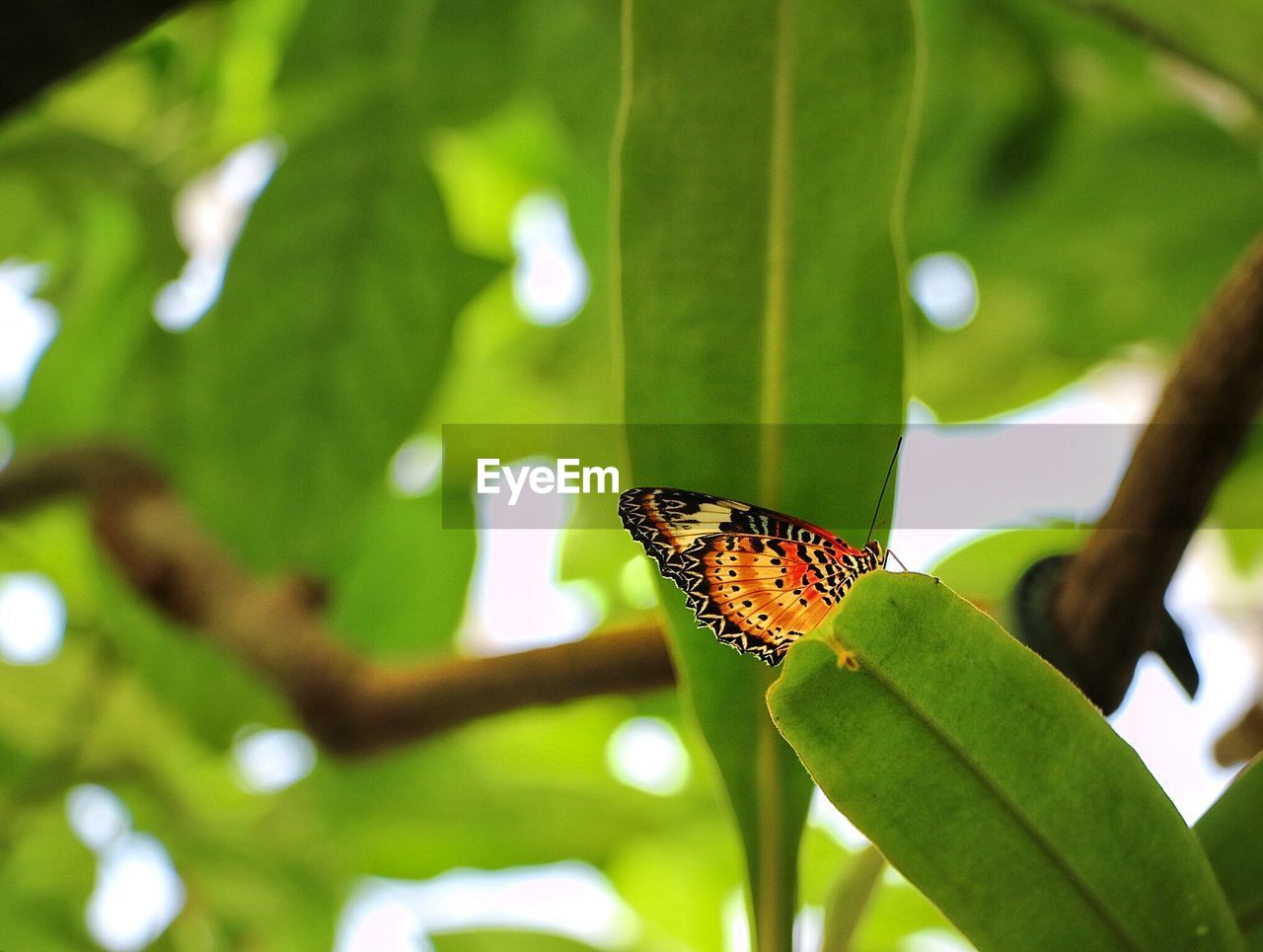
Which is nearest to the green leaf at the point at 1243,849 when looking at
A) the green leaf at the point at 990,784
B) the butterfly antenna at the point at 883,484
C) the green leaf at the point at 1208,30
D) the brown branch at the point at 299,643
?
the green leaf at the point at 990,784

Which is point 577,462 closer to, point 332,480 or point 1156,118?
point 332,480

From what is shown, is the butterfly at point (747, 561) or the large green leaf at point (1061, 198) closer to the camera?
the butterfly at point (747, 561)

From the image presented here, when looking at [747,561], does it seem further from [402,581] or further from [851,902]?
[402,581]

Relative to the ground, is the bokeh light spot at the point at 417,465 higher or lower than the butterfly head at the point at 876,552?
higher

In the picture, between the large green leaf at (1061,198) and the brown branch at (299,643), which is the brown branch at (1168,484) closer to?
the brown branch at (299,643)

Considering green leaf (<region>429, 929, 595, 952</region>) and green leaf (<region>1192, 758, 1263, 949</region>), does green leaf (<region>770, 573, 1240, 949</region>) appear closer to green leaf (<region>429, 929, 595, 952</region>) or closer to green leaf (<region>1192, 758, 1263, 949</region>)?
green leaf (<region>1192, 758, 1263, 949</region>)
